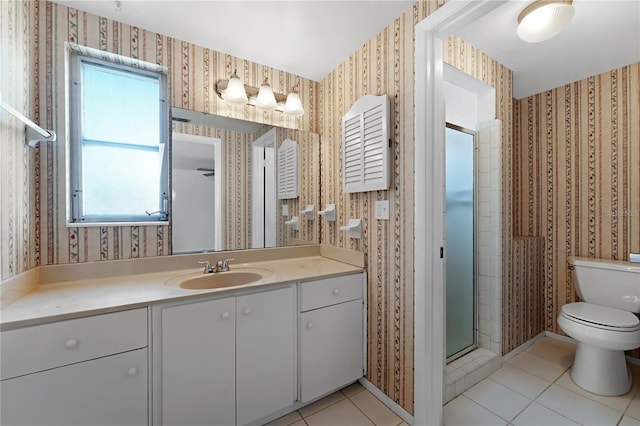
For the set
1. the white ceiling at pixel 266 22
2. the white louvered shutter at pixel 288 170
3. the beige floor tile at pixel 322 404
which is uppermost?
the white ceiling at pixel 266 22

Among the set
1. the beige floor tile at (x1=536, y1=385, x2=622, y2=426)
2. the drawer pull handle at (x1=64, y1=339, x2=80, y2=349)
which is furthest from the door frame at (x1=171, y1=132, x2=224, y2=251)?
the beige floor tile at (x1=536, y1=385, x2=622, y2=426)

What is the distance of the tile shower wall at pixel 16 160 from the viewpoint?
1.03 m

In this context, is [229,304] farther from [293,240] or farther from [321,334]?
[293,240]

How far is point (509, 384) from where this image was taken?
1730mm

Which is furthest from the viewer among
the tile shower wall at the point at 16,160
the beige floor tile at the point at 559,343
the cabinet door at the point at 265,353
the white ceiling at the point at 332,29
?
the beige floor tile at the point at 559,343

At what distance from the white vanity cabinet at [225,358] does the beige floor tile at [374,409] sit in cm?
43

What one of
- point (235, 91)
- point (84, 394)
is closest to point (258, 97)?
point (235, 91)

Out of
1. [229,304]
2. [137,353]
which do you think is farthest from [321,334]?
[137,353]

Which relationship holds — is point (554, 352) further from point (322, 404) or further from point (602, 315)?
point (322, 404)

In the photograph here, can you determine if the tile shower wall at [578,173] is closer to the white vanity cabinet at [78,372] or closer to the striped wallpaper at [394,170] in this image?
the striped wallpaper at [394,170]

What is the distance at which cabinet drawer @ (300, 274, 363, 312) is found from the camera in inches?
56.9

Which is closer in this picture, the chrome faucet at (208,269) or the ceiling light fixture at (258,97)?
the chrome faucet at (208,269)

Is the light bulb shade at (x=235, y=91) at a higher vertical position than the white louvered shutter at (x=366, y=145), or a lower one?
higher

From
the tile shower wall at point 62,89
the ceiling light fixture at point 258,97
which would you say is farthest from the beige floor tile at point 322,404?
the ceiling light fixture at point 258,97
